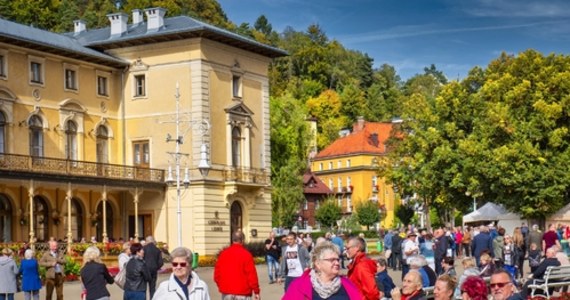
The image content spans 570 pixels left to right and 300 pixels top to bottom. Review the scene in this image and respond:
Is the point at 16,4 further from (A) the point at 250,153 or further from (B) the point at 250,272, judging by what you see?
(B) the point at 250,272

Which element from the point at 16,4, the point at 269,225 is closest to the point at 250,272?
the point at 269,225

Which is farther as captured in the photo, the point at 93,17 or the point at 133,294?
the point at 93,17

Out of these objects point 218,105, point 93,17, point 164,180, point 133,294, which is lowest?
point 133,294

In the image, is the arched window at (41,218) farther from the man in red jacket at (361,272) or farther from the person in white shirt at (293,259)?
the man in red jacket at (361,272)

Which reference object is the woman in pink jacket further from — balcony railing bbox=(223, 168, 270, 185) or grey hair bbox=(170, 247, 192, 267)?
balcony railing bbox=(223, 168, 270, 185)

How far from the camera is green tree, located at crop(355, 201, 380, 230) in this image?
107375 mm

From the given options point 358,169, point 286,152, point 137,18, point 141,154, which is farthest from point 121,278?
point 358,169

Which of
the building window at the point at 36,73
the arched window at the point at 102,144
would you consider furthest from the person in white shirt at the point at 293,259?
the arched window at the point at 102,144

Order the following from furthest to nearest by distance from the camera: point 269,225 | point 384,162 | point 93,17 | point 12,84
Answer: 1. point 93,17
2. point 384,162
3. point 269,225
4. point 12,84

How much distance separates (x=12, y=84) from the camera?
51.9 metres

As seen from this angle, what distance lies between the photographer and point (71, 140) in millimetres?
56062

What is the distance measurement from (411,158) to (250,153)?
16.5m

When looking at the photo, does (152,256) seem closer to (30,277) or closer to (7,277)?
(7,277)

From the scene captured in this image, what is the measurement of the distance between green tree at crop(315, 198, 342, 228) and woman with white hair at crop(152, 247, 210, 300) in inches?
3732
